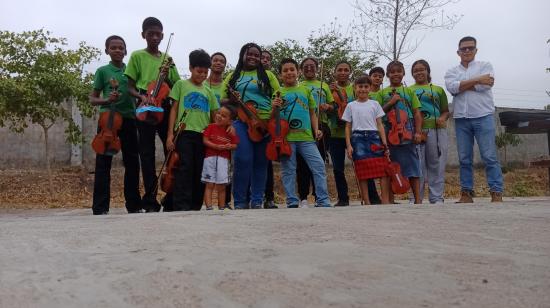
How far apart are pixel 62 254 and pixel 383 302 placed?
1.42m

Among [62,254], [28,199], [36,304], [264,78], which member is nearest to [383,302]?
[36,304]

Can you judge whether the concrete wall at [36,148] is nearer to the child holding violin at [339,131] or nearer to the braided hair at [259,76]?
the child holding violin at [339,131]

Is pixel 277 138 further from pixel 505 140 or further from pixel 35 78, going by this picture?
pixel 505 140

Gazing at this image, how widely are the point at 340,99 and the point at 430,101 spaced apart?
0.95 metres

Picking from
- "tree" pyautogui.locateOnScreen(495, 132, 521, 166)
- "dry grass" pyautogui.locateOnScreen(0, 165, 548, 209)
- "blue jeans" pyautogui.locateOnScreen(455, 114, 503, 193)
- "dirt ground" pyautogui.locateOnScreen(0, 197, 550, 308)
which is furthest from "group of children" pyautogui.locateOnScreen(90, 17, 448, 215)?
"tree" pyautogui.locateOnScreen(495, 132, 521, 166)

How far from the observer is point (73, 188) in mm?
12977

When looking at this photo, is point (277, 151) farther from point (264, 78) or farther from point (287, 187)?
point (264, 78)

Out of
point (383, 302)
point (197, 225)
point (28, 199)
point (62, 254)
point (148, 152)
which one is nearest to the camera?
point (383, 302)

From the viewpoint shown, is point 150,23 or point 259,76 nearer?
point 150,23

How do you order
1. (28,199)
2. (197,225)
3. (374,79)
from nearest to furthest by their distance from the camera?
(197,225)
(374,79)
(28,199)

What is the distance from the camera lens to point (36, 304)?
1.87 m

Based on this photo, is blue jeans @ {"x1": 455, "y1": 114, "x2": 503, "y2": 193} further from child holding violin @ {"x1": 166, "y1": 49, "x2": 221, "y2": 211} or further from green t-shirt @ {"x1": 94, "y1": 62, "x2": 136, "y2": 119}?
green t-shirt @ {"x1": 94, "y1": 62, "x2": 136, "y2": 119}

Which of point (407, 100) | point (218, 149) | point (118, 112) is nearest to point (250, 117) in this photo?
point (218, 149)

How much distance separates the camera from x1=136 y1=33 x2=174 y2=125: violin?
4918 millimetres
